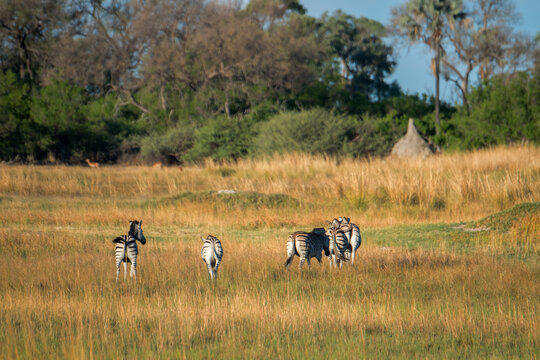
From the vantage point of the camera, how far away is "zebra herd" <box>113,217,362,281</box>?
681 centimetres

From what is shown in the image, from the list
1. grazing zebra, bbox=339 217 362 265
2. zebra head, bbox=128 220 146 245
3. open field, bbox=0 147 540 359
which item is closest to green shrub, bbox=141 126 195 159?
open field, bbox=0 147 540 359

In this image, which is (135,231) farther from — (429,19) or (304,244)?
(429,19)

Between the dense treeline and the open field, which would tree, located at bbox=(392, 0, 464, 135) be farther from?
the open field

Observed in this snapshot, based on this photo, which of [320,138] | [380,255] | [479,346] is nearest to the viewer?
[479,346]

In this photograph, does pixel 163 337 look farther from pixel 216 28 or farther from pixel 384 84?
pixel 384 84

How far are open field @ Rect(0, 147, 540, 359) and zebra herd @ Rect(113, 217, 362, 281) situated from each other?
33cm

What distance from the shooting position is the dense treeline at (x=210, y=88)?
105 feet

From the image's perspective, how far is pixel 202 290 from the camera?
7555mm

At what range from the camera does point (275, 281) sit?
807 centimetres

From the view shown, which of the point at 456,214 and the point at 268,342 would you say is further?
the point at 456,214

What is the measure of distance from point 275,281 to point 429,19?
3601 cm

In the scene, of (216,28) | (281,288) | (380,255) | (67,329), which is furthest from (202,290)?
(216,28)

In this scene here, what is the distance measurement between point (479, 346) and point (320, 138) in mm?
26768

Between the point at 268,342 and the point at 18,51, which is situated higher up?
the point at 18,51
